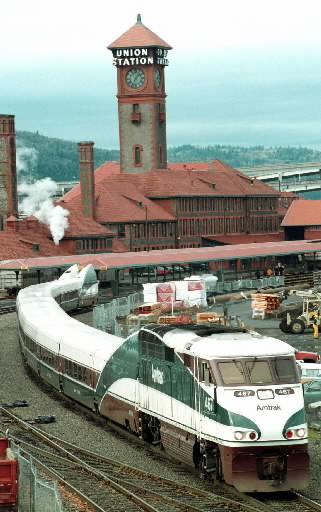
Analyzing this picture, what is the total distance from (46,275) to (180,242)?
190 feet

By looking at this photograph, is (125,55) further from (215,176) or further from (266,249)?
(266,249)

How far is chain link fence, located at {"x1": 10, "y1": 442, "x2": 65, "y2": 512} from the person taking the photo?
70.5 ft

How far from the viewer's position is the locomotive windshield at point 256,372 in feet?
84.3

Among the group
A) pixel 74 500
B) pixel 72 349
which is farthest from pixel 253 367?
pixel 72 349

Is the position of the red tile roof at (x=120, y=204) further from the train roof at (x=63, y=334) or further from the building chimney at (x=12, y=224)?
the train roof at (x=63, y=334)

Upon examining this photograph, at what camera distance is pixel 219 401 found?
83.9 ft

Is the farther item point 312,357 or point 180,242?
point 180,242

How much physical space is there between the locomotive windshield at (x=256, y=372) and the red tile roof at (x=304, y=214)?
141m

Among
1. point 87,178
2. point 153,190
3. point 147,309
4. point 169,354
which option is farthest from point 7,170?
point 169,354

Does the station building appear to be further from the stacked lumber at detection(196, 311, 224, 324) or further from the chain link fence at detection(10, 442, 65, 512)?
the chain link fence at detection(10, 442, 65, 512)

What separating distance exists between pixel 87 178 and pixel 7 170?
9486 mm

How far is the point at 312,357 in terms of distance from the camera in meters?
52.5

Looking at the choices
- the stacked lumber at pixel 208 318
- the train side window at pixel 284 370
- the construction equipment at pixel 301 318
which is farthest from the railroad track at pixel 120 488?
the stacked lumber at pixel 208 318

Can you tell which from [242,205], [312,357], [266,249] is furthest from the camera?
[242,205]
